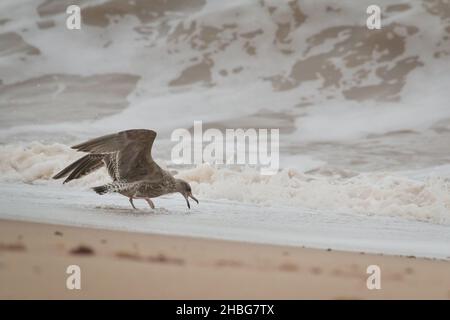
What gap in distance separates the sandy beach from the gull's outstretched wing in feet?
2.30

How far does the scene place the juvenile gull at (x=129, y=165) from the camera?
4.03 m

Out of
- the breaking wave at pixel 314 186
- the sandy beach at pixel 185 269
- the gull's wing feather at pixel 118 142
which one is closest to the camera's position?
the sandy beach at pixel 185 269

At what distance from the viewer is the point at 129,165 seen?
13.6ft

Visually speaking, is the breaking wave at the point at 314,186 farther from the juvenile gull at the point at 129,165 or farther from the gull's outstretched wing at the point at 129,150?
the gull's outstretched wing at the point at 129,150

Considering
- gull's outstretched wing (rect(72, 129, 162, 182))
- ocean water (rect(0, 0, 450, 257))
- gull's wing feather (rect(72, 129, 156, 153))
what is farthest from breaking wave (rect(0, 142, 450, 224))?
gull's wing feather (rect(72, 129, 156, 153))

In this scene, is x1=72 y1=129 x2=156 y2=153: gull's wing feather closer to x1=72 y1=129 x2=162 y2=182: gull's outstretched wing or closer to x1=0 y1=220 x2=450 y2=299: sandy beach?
x1=72 y1=129 x2=162 y2=182: gull's outstretched wing

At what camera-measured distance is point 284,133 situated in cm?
711

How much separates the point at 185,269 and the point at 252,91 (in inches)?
222

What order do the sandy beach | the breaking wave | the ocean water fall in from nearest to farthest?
the sandy beach
the breaking wave
the ocean water

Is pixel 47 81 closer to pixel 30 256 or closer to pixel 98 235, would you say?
pixel 98 235

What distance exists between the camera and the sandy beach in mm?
2421

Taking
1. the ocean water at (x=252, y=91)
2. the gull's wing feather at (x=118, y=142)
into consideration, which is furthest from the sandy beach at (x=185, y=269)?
the ocean water at (x=252, y=91)

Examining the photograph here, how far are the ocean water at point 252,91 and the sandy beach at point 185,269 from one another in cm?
151
